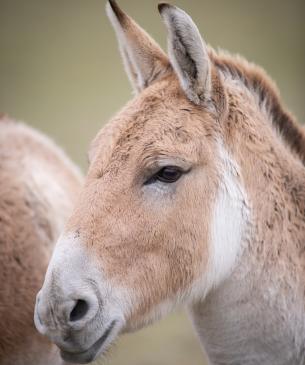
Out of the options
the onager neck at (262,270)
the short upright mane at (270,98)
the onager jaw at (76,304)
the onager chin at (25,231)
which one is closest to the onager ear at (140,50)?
the short upright mane at (270,98)

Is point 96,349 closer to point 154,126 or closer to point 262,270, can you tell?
point 262,270

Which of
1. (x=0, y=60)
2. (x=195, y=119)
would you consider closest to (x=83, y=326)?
(x=195, y=119)

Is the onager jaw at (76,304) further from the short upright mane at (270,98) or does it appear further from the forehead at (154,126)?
the short upright mane at (270,98)

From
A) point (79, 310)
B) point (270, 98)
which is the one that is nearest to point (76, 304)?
point (79, 310)

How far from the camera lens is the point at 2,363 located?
4.87m

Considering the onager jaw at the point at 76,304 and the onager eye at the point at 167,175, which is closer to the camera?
the onager jaw at the point at 76,304

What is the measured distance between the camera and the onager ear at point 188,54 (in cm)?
372

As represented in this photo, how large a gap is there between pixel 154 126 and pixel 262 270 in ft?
3.69

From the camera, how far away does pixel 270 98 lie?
13.8 feet

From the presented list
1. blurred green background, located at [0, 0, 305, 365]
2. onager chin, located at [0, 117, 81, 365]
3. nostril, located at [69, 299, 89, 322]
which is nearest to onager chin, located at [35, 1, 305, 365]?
nostril, located at [69, 299, 89, 322]

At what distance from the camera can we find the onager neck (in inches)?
152

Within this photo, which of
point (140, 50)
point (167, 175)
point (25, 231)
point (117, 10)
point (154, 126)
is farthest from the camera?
point (25, 231)

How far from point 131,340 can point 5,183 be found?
533cm

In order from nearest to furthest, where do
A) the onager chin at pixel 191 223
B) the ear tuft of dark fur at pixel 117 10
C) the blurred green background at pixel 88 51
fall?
the onager chin at pixel 191 223 → the ear tuft of dark fur at pixel 117 10 → the blurred green background at pixel 88 51
